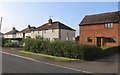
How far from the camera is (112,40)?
3788cm

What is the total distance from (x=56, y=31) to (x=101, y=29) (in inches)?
794

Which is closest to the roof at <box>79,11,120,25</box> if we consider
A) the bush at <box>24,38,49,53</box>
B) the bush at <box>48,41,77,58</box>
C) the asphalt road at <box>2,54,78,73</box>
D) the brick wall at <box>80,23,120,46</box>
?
the brick wall at <box>80,23,120,46</box>

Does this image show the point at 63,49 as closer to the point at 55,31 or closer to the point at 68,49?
the point at 68,49

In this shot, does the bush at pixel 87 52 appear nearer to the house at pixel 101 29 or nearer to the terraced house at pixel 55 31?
the house at pixel 101 29

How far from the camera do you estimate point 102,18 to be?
133 feet

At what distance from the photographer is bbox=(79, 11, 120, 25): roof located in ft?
125

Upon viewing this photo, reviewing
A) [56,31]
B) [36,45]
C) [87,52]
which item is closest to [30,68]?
[87,52]

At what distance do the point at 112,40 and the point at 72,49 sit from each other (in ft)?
55.7

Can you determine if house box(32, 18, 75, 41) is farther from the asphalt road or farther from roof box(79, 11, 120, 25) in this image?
the asphalt road

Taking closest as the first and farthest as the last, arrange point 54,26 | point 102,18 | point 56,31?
1. point 102,18
2. point 56,31
3. point 54,26

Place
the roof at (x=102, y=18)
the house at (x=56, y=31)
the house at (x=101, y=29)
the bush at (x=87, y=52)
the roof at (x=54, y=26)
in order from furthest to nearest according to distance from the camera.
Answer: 1. the roof at (x=54, y=26)
2. the house at (x=56, y=31)
3. the roof at (x=102, y=18)
4. the house at (x=101, y=29)
5. the bush at (x=87, y=52)

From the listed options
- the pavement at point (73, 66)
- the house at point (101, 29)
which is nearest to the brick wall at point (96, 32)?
the house at point (101, 29)

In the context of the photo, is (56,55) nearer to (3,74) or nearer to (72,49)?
(72,49)

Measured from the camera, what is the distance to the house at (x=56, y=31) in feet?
190
